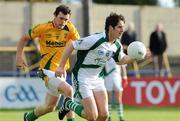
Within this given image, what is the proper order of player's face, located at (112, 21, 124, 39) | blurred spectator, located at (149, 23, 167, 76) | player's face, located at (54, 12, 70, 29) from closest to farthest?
player's face, located at (112, 21, 124, 39) < player's face, located at (54, 12, 70, 29) < blurred spectator, located at (149, 23, 167, 76)

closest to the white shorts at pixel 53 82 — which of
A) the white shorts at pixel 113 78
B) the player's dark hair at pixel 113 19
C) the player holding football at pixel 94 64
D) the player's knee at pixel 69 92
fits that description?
the player's knee at pixel 69 92

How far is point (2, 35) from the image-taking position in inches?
1369

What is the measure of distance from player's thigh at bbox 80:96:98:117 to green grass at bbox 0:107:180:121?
16.9 ft

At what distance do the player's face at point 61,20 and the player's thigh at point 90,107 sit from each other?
1633 millimetres

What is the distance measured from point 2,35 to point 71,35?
21.1 m

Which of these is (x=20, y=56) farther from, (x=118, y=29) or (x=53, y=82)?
(x=118, y=29)

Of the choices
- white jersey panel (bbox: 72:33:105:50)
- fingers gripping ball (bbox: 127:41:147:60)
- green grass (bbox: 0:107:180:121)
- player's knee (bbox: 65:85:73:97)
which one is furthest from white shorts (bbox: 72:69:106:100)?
green grass (bbox: 0:107:180:121)

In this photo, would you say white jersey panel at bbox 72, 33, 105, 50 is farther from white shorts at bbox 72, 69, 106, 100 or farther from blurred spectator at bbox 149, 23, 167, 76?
blurred spectator at bbox 149, 23, 167, 76

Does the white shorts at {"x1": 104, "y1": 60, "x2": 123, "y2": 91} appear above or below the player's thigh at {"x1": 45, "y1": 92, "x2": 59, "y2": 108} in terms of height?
below

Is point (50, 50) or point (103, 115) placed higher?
point (50, 50)

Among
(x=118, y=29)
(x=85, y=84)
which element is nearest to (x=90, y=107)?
(x=85, y=84)

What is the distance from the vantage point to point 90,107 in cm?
1248

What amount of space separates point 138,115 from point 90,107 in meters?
7.38

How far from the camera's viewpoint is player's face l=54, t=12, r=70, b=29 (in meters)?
13.5
